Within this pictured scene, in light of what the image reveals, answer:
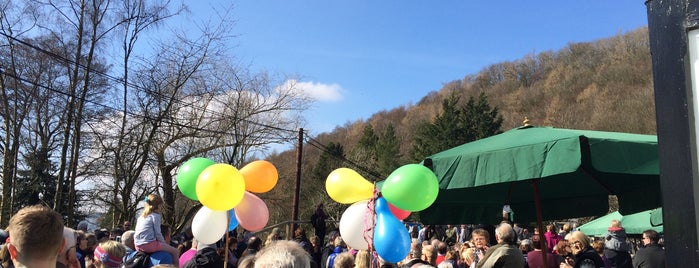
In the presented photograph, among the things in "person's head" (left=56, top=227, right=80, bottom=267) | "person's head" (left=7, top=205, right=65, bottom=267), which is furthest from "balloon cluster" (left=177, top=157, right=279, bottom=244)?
"person's head" (left=7, top=205, right=65, bottom=267)

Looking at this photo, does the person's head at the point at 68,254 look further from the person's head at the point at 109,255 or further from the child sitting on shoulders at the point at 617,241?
the child sitting on shoulders at the point at 617,241

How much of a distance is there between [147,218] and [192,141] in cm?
1495

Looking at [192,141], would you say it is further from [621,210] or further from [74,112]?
[621,210]

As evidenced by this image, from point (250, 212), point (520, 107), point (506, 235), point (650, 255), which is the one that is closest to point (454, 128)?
point (520, 107)

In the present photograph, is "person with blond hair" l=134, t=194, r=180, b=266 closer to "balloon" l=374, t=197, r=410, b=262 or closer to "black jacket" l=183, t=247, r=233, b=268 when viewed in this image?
"black jacket" l=183, t=247, r=233, b=268

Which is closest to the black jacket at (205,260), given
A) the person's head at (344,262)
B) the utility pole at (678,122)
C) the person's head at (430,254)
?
the person's head at (344,262)

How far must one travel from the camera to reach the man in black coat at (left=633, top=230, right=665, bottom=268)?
633 cm

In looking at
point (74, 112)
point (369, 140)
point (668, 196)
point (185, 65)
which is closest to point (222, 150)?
point (185, 65)

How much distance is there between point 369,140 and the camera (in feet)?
173

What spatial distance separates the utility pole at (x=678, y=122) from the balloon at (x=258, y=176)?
4.23m

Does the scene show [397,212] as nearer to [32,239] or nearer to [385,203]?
[385,203]

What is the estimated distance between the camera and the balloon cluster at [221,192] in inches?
173

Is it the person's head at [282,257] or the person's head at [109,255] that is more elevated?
the person's head at [282,257]

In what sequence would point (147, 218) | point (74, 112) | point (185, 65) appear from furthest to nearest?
point (185, 65)
point (74, 112)
point (147, 218)
